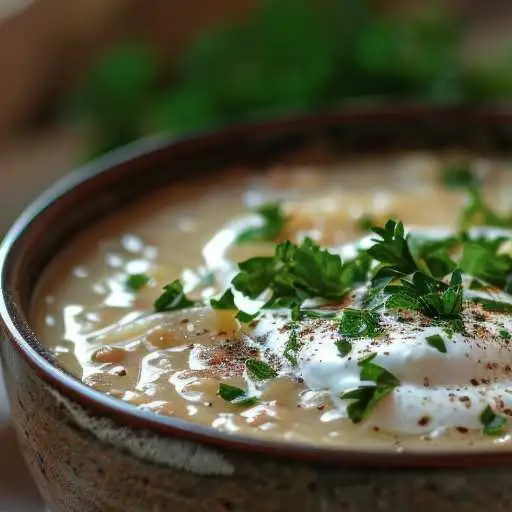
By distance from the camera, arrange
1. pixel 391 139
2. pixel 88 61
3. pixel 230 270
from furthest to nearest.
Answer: pixel 88 61 < pixel 391 139 < pixel 230 270

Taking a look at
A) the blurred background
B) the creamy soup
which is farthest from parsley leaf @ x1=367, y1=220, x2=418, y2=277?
the blurred background

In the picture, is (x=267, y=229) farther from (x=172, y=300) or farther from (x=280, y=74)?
(x=280, y=74)

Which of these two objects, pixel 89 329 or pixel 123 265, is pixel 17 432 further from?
pixel 123 265

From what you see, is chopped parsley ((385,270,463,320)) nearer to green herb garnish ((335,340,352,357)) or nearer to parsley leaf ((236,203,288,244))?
green herb garnish ((335,340,352,357))

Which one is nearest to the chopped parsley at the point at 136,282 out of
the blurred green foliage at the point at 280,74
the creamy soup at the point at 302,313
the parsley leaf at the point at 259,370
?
the creamy soup at the point at 302,313

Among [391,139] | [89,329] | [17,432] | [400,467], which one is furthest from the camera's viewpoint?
[391,139]

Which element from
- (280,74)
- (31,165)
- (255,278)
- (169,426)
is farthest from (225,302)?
(31,165)

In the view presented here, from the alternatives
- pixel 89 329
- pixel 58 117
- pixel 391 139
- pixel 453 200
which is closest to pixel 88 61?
pixel 58 117
